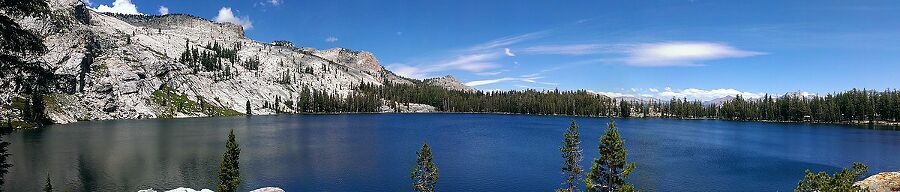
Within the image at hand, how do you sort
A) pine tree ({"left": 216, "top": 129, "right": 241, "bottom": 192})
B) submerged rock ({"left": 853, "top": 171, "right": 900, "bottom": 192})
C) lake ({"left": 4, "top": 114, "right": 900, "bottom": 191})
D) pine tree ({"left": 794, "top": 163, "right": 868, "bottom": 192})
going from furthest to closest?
lake ({"left": 4, "top": 114, "right": 900, "bottom": 191}) < pine tree ({"left": 216, "top": 129, "right": 241, "bottom": 192}) < submerged rock ({"left": 853, "top": 171, "right": 900, "bottom": 192}) < pine tree ({"left": 794, "top": 163, "right": 868, "bottom": 192})

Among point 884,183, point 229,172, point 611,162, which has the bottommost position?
point 229,172

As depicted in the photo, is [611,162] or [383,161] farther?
[383,161]

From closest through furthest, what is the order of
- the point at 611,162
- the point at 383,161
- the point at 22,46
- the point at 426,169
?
the point at 22,46
the point at 611,162
the point at 426,169
the point at 383,161

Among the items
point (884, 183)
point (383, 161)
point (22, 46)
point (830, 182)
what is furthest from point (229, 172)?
point (884, 183)

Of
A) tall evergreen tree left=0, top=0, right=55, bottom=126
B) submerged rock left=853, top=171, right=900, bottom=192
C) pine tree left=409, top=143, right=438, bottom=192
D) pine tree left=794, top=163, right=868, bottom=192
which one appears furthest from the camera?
pine tree left=409, top=143, right=438, bottom=192

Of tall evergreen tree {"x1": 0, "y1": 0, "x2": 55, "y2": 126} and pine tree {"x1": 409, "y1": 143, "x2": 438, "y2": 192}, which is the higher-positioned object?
tall evergreen tree {"x1": 0, "y1": 0, "x2": 55, "y2": 126}

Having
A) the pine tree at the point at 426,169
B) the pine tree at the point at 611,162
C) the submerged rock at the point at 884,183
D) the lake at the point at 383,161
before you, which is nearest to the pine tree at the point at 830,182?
the submerged rock at the point at 884,183

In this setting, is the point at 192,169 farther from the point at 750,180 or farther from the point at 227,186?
the point at 750,180

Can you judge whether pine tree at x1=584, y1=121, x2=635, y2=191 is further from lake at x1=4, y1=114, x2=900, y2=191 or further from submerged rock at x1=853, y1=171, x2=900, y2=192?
lake at x1=4, y1=114, x2=900, y2=191

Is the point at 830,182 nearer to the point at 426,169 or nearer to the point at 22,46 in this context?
the point at 426,169

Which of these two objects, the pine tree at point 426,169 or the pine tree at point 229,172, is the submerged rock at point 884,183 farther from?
the pine tree at point 229,172

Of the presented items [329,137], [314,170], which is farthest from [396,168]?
[329,137]

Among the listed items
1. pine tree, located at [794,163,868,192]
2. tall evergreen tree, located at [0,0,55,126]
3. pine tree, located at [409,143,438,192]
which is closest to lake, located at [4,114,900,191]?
pine tree, located at [409,143,438,192]

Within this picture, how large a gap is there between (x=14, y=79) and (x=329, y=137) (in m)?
143
